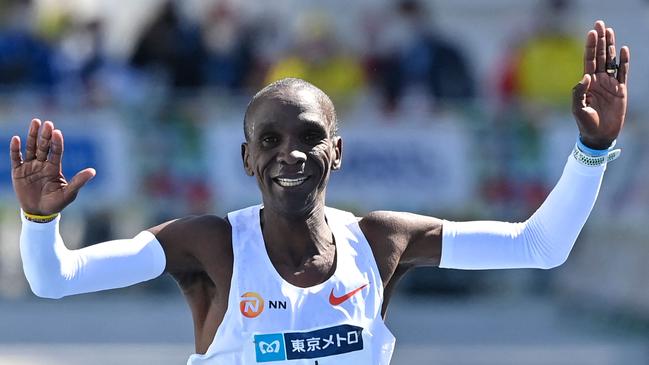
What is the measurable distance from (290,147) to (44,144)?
708 mm

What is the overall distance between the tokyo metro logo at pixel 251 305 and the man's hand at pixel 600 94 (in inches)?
44.1

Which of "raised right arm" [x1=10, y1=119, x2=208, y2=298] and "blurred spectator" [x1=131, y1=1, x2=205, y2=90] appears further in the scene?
"blurred spectator" [x1=131, y1=1, x2=205, y2=90]

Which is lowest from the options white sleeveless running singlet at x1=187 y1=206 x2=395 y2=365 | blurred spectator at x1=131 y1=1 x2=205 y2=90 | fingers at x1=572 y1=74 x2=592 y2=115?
blurred spectator at x1=131 y1=1 x2=205 y2=90

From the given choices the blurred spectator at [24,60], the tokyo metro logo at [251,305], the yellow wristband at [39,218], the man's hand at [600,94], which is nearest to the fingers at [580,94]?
the man's hand at [600,94]

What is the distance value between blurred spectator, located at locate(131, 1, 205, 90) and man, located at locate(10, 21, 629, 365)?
353 inches

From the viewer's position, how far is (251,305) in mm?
4363

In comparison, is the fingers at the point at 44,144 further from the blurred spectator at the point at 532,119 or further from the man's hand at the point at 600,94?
the blurred spectator at the point at 532,119

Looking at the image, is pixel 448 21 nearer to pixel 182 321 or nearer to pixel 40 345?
pixel 182 321

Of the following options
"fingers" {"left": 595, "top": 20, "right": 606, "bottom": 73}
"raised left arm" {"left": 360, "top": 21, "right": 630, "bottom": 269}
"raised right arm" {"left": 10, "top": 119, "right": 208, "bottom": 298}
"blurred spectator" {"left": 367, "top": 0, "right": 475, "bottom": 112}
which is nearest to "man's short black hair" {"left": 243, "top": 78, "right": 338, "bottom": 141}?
"raised left arm" {"left": 360, "top": 21, "right": 630, "bottom": 269}

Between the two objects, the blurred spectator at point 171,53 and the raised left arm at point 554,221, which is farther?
the blurred spectator at point 171,53

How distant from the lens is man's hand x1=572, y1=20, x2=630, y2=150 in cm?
454

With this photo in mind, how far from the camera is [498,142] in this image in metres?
13.4

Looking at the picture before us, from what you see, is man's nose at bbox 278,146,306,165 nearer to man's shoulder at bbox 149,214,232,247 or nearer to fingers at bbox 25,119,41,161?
man's shoulder at bbox 149,214,232,247

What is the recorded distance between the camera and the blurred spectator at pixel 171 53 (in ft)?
44.3
